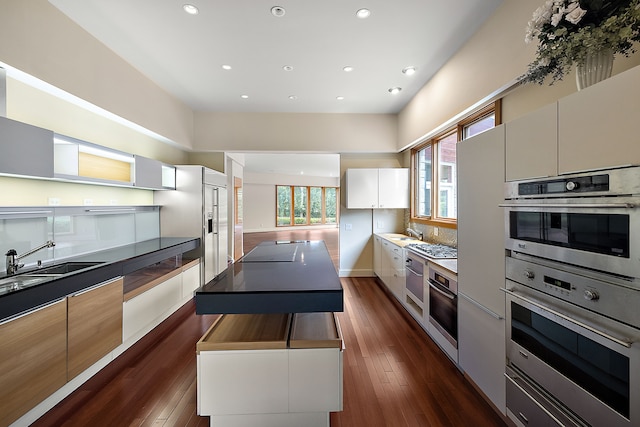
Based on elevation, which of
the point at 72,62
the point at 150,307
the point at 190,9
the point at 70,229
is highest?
the point at 190,9

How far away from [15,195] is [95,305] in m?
1.06

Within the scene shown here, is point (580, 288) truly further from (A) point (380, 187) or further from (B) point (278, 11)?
(A) point (380, 187)

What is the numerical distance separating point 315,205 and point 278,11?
11.9 metres

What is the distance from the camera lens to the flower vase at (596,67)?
1198 millimetres

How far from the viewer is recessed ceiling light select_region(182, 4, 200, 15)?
2.21m

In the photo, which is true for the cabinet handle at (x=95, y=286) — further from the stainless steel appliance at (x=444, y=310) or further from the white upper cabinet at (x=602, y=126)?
the white upper cabinet at (x=602, y=126)

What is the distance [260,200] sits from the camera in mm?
12391

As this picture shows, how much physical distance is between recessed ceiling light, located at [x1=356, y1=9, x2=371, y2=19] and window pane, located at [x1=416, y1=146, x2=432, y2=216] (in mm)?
2470

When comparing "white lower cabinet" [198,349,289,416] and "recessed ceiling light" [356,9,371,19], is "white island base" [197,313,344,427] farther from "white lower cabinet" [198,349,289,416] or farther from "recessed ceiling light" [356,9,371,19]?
"recessed ceiling light" [356,9,371,19]

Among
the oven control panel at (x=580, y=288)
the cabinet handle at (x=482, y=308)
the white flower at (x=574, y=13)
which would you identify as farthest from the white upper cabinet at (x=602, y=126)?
the cabinet handle at (x=482, y=308)

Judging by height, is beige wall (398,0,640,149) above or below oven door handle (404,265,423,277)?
above

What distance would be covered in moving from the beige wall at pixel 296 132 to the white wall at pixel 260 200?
7.36 meters

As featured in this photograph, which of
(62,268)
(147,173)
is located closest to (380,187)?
(147,173)

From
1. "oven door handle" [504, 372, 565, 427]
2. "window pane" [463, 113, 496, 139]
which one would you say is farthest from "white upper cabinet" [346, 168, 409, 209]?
"oven door handle" [504, 372, 565, 427]
